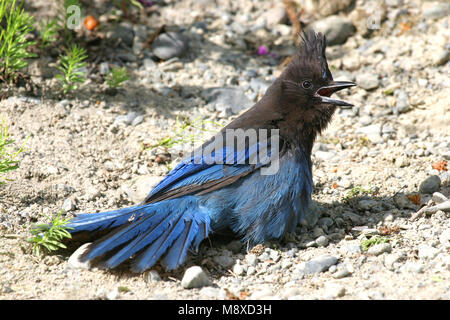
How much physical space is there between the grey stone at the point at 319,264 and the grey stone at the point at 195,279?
0.64 meters

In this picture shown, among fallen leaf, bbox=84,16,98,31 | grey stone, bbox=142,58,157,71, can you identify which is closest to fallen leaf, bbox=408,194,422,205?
grey stone, bbox=142,58,157,71

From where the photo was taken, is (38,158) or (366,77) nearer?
(38,158)

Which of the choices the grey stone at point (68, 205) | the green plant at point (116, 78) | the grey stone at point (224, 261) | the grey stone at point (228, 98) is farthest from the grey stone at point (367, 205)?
the green plant at point (116, 78)

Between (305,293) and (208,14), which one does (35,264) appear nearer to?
(305,293)

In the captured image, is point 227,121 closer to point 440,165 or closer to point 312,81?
point 312,81

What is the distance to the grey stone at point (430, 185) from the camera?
4.75 m

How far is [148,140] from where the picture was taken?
18.1 ft

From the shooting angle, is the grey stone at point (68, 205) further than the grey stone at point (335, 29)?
No

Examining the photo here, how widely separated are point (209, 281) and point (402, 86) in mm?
3484

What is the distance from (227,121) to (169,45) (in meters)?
1.35

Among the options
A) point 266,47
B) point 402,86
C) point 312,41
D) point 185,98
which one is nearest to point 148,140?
point 185,98

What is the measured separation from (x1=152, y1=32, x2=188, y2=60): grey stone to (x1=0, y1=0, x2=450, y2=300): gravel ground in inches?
0.6

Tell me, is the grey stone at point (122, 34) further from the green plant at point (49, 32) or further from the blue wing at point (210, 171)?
the blue wing at point (210, 171)

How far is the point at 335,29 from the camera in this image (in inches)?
274
